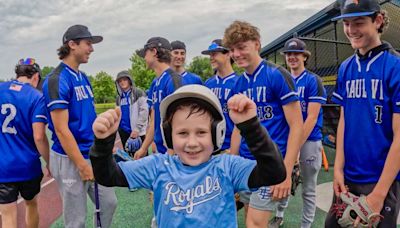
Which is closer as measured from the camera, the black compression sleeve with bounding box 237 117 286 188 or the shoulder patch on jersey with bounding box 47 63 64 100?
the black compression sleeve with bounding box 237 117 286 188

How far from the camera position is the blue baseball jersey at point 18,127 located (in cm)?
329

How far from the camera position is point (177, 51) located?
5.42 metres

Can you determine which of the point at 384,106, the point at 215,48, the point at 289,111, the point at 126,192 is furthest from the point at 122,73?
the point at 384,106

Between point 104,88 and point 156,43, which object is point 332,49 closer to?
point 156,43

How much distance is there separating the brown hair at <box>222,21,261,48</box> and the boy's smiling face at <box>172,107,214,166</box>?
1362 mm

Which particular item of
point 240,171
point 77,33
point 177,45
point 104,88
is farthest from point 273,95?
point 104,88

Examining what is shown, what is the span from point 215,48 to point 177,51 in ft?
2.94

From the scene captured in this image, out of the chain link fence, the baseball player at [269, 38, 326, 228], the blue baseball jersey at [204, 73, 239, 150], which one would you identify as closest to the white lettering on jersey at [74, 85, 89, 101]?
the blue baseball jersey at [204, 73, 239, 150]

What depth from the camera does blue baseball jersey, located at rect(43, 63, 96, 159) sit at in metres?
2.86

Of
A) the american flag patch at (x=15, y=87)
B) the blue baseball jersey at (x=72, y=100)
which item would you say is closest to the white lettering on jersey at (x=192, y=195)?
the blue baseball jersey at (x=72, y=100)

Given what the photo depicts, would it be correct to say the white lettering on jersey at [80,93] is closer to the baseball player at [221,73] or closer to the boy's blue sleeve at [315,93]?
the baseball player at [221,73]

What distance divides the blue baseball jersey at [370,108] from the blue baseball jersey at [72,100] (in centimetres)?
220

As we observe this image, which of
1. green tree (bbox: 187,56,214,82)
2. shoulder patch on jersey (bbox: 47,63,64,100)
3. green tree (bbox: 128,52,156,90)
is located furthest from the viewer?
green tree (bbox: 187,56,214,82)

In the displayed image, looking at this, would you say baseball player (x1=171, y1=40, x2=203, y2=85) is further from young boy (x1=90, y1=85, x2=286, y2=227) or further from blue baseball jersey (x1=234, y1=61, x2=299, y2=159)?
young boy (x1=90, y1=85, x2=286, y2=227)
